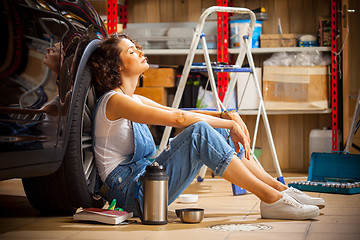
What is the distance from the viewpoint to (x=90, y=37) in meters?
2.47

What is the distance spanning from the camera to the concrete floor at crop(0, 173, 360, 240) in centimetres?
206

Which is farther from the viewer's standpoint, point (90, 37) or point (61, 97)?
point (90, 37)

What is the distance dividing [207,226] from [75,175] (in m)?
0.62

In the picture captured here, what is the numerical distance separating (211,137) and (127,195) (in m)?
0.48

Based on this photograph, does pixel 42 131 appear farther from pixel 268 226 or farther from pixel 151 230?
pixel 268 226

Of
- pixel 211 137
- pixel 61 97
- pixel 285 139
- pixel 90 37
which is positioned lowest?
pixel 285 139

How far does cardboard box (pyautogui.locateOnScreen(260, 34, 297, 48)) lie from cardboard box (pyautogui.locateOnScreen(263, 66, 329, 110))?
203 mm

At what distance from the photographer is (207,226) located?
2268 mm

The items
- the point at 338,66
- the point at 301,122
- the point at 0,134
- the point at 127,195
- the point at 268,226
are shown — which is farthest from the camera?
the point at 301,122

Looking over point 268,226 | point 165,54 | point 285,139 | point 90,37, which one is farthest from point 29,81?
point 285,139

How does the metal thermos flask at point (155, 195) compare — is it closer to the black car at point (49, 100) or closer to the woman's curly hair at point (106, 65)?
the black car at point (49, 100)

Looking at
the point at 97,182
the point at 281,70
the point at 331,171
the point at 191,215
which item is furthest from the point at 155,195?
the point at 281,70

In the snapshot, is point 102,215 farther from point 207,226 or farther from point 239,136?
point 239,136

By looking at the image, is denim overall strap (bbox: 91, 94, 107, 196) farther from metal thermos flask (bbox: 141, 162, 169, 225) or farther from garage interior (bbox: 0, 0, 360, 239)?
garage interior (bbox: 0, 0, 360, 239)
